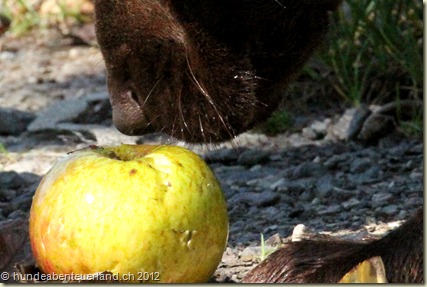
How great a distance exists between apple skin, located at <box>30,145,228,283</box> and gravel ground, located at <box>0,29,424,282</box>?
470 millimetres

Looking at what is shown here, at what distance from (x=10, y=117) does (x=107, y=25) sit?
253 centimetres

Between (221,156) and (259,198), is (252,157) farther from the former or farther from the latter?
(259,198)

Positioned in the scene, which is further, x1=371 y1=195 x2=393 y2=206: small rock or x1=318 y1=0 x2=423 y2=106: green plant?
x1=318 y1=0 x2=423 y2=106: green plant

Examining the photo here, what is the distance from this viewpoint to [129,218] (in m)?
2.68

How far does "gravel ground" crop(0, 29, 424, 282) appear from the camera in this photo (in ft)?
13.0

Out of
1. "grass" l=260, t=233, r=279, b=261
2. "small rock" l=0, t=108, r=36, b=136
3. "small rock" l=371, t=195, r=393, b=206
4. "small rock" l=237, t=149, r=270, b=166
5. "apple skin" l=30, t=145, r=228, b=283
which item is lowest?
"small rock" l=0, t=108, r=36, b=136

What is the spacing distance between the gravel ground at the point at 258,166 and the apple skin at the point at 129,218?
1.54 feet

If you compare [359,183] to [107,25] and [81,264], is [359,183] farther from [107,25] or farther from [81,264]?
[81,264]

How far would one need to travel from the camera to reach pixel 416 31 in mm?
5809

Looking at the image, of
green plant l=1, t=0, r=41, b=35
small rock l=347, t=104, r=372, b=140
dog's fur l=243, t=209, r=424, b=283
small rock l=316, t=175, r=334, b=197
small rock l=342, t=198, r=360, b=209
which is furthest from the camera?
green plant l=1, t=0, r=41, b=35

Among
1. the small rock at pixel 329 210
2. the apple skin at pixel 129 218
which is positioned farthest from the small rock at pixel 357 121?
the apple skin at pixel 129 218

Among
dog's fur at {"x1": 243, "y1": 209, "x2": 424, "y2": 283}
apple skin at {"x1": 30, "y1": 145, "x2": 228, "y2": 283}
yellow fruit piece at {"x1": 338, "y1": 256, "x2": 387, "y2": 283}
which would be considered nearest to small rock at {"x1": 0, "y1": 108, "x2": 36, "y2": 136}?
dog's fur at {"x1": 243, "y1": 209, "x2": 424, "y2": 283}

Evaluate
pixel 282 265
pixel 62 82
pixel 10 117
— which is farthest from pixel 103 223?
pixel 62 82

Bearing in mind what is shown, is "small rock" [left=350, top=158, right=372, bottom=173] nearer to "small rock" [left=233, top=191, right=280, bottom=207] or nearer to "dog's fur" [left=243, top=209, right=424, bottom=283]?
"small rock" [left=233, top=191, right=280, bottom=207]
